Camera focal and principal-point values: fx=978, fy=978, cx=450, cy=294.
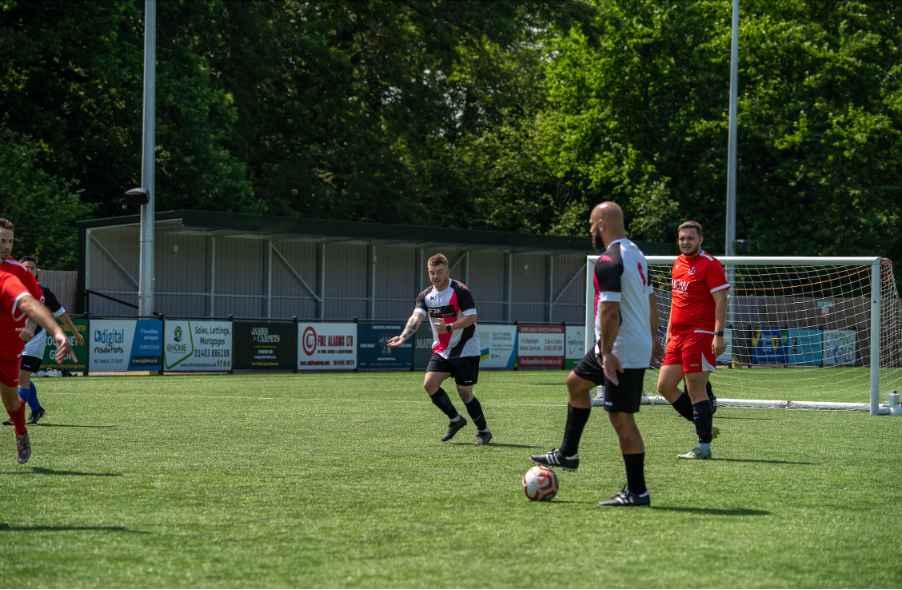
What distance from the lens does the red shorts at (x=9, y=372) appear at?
24.4 feet

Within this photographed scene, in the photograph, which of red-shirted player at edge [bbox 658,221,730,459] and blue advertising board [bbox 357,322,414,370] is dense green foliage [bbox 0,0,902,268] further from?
red-shirted player at edge [bbox 658,221,730,459]

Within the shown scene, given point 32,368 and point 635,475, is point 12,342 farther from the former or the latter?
point 635,475

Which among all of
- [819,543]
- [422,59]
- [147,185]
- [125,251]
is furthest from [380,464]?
[422,59]

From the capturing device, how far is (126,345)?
22.2 m

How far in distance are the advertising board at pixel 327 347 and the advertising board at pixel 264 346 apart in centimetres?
22

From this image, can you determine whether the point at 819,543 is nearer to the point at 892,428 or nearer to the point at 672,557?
the point at 672,557

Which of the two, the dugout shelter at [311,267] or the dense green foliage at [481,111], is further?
the dense green foliage at [481,111]

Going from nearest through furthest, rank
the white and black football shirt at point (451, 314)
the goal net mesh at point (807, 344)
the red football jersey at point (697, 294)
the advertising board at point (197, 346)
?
the red football jersey at point (697, 294)
the white and black football shirt at point (451, 314)
the goal net mesh at point (807, 344)
the advertising board at point (197, 346)

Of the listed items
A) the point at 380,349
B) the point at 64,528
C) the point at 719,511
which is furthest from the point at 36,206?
the point at 719,511

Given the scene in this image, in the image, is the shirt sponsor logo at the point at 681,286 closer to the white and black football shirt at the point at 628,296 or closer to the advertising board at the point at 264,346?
the white and black football shirt at the point at 628,296

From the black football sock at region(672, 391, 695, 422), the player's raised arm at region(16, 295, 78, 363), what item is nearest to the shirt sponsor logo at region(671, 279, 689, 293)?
the black football sock at region(672, 391, 695, 422)

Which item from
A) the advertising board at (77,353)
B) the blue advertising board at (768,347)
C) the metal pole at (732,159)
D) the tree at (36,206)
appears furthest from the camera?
the metal pole at (732,159)

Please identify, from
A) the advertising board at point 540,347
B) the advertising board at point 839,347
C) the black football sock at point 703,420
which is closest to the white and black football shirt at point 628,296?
the black football sock at point 703,420

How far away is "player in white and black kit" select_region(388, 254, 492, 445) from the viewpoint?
9953 millimetres
